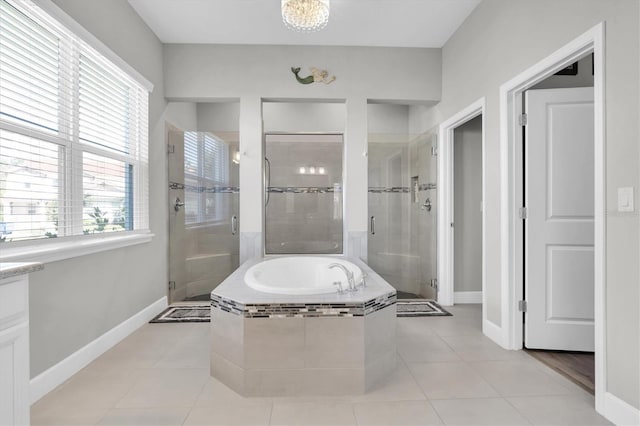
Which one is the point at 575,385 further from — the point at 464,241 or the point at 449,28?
the point at 449,28

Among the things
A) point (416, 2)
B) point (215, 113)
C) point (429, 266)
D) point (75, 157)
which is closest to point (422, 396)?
point (429, 266)

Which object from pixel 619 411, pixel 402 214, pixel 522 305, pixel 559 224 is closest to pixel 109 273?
pixel 402 214

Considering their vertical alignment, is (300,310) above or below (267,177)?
below

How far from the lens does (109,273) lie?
253cm

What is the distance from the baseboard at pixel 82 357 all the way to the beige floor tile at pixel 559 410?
8.30 feet

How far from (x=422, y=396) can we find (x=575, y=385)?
36.5 inches

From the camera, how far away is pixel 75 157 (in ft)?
7.20

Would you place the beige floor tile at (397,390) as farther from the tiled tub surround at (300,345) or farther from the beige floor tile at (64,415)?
the beige floor tile at (64,415)

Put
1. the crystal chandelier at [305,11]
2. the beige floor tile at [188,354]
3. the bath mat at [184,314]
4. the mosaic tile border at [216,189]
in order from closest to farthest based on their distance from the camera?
the beige floor tile at [188,354] < the crystal chandelier at [305,11] < the bath mat at [184,314] < the mosaic tile border at [216,189]

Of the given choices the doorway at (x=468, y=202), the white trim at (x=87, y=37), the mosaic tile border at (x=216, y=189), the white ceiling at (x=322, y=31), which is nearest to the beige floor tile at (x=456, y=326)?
the doorway at (x=468, y=202)

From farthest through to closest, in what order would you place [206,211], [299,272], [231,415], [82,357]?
[206,211] < [299,272] < [82,357] < [231,415]

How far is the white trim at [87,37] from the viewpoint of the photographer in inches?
75.5

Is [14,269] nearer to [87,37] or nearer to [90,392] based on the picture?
[90,392]

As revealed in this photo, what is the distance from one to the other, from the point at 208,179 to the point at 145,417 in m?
2.57
